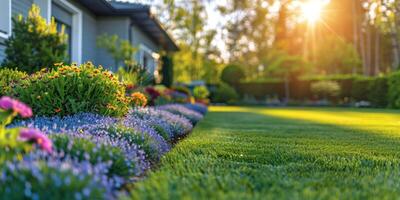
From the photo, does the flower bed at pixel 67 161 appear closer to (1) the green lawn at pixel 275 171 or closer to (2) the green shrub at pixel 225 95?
(1) the green lawn at pixel 275 171

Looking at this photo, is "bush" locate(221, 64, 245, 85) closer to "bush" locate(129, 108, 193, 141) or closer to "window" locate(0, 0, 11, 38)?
"window" locate(0, 0, 11, 38)

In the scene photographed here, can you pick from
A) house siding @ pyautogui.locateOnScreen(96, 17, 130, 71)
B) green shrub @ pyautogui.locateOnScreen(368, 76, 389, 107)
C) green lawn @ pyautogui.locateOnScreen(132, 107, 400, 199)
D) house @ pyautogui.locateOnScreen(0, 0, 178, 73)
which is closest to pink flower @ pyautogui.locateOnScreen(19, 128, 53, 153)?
green lawn @ pyautogui.locateOnScreen(132, 107, 400, 199)

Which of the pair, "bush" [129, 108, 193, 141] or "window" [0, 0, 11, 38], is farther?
"window" [0, 0, 11, 38]

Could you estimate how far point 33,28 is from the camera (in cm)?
689

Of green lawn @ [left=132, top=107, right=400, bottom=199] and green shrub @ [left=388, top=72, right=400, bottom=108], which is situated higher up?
green shrub @ [left=388, top=72, right=400, bottom=108]

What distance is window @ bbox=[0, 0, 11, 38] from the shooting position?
7.13 metres

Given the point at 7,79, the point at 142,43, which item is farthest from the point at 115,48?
the point at 7,79

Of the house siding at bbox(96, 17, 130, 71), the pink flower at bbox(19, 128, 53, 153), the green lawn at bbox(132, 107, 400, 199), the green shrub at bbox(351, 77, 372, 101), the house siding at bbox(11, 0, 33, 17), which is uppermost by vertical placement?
the house siding at bbox(96, 17, 130, 71)

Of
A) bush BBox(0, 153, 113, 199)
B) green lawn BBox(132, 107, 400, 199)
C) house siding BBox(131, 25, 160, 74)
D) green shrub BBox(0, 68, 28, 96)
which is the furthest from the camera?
house siding BBox(131, 25, 160, 74)

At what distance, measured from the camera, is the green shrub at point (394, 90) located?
17.9m

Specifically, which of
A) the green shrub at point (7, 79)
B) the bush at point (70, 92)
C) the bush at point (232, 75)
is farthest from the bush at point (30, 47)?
the bush at point (232, 75)

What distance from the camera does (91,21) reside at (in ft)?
39.1

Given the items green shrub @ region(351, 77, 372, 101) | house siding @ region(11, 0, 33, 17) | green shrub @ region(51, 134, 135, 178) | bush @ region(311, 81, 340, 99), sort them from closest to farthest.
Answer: green shrub @ region(51, 134, 135, 178), house siding @ region(11, 0, 33, 17), green shrub @ region(351, 77, 372, 101), bush @ region(311, 81, 340, 99)

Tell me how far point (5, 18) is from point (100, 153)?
5665 mm
